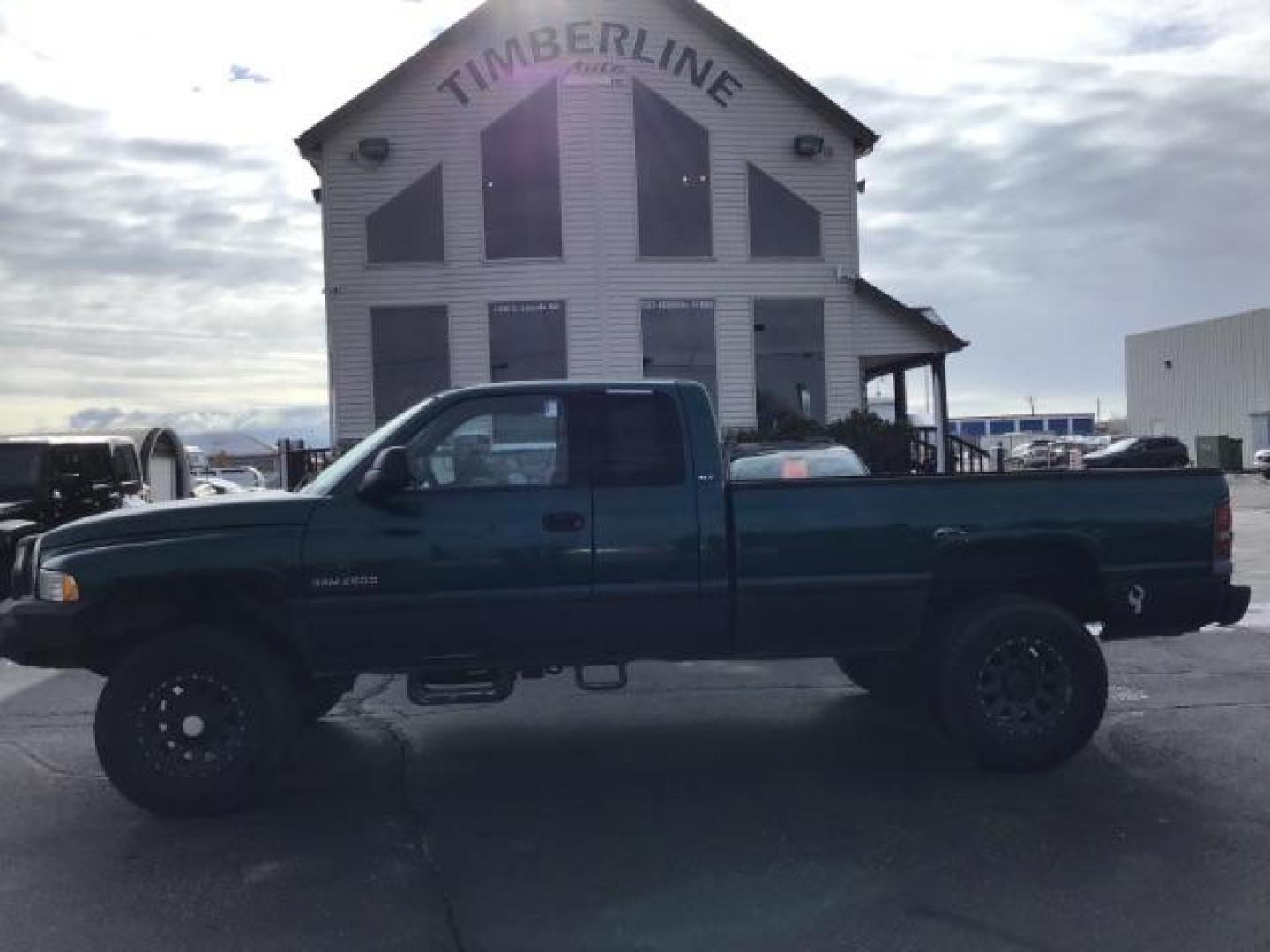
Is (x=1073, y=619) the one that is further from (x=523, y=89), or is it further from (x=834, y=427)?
(x=523, y=89)

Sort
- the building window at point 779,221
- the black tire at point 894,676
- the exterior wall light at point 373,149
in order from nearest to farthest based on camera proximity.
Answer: the black tire at point 894,676 → the exterior wall light at point 373,149 → the building window at point 779,221

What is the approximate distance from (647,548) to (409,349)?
46.0 feet

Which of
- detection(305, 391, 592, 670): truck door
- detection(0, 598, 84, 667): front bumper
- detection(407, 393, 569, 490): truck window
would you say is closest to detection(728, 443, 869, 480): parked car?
detection(407, 393, 569, 490): truck window

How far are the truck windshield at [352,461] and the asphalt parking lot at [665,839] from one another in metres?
1.47

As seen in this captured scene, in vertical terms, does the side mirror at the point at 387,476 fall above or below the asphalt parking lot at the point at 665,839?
above

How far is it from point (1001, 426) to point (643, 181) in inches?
3175

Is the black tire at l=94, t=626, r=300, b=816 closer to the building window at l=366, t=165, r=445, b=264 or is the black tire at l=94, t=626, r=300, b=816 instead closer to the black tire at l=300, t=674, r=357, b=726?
the black tire at l=300, t=674, r=357, b=726

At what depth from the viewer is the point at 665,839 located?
4992 mm

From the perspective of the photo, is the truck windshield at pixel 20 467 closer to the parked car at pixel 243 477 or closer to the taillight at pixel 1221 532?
the taillight at pixel 1221 532

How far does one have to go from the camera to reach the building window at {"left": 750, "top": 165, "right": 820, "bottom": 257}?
1936 centimetres

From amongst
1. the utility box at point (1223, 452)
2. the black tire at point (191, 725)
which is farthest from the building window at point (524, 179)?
the utility box at point (1223, 452)

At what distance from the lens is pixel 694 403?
5.84m

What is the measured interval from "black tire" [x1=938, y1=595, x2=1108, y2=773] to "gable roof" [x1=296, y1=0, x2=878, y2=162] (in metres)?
14.9

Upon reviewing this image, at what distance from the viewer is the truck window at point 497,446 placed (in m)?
5.63
